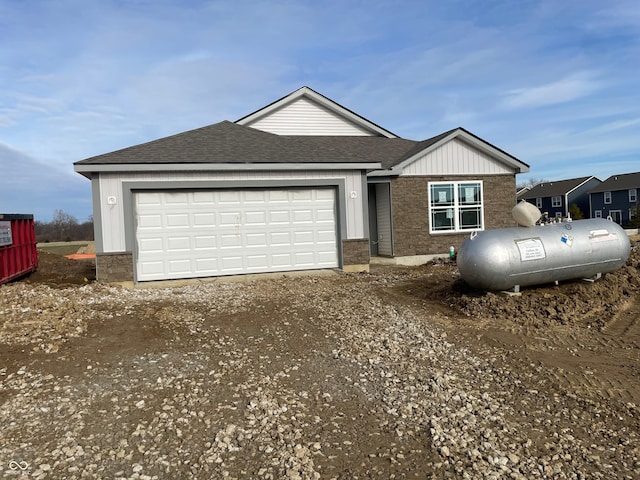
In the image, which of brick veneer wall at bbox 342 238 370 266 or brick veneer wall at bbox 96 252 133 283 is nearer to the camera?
brick veneer wall at bbox 96 252 133 283

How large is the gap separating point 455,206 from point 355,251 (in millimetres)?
4679

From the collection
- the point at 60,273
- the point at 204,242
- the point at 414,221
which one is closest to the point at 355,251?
the point at 414,221

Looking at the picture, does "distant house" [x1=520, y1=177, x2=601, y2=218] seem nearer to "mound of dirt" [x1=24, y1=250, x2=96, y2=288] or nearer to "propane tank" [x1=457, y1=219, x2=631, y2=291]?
"propane tank" [x1=457, y1=219, x2=631, y2=291]

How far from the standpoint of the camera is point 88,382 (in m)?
5.16

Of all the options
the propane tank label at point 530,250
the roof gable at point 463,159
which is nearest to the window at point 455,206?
the roof gable at point 463,159

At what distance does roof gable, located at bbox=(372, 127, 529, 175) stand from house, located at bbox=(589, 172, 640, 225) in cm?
3690

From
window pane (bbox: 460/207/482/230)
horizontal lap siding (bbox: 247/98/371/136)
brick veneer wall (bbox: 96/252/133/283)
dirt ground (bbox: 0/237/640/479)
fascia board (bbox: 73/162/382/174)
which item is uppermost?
horizontal lap siding (bbox: 247/98/371/136)

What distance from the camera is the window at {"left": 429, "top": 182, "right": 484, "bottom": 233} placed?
15.5 meters

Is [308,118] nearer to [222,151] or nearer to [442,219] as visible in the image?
[442,219]

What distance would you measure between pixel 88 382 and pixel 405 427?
3307 mm

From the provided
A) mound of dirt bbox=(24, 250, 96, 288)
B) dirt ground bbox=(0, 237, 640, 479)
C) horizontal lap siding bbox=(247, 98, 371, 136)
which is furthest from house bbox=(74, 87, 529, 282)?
horizontal lap siding bbox=(247, 98, 371, 136)

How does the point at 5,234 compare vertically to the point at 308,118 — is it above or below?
below

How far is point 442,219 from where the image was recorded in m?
15.5

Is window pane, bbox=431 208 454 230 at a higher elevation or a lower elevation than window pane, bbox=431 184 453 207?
lower
